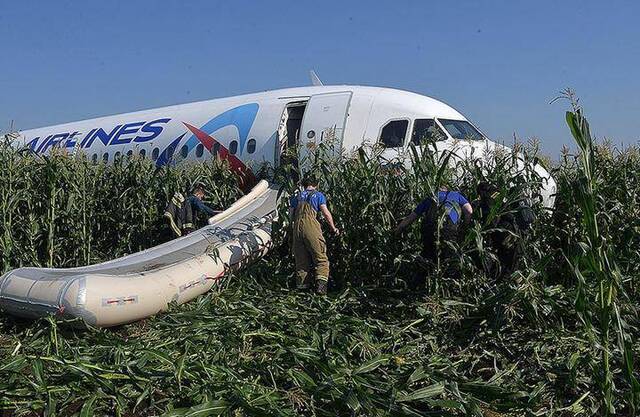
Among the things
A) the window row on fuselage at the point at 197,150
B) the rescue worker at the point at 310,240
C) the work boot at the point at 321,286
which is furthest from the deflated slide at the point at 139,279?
the window row on fuselage at the point at 197,150

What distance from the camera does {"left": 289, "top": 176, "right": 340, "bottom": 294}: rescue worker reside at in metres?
9.05

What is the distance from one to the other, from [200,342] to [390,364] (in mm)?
1868

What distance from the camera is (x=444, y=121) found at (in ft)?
46.3

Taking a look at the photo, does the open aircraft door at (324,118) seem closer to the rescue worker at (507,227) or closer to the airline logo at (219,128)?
the airline logo at (219,128)

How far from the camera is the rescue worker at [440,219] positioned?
808 centimetres

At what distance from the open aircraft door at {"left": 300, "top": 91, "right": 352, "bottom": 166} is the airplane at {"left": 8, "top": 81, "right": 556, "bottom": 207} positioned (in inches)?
0.9

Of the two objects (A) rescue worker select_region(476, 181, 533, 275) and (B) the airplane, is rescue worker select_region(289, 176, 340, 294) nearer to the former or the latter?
(B) the airplane

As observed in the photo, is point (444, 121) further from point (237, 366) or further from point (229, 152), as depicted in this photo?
point (237, 366)

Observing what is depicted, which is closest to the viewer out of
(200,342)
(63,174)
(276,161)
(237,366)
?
(237,366)

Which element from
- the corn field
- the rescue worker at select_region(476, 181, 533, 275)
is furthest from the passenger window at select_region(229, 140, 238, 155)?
the rescue worker at select_region(476, 181, 533, 275)

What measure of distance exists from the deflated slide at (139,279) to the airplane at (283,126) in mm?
2171

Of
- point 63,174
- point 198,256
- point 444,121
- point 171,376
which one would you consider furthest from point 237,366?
point 444,121

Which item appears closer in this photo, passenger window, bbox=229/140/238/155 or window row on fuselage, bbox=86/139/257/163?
window row on fuselage, bbox=86/139/257/163

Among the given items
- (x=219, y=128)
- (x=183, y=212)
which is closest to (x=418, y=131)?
(x=183, y=212)
